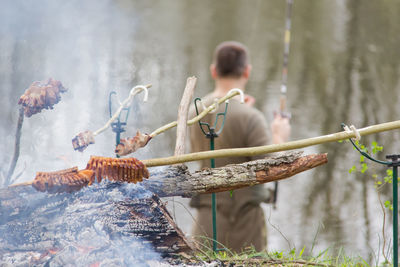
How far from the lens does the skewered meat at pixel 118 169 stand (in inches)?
57.8

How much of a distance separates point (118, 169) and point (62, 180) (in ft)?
0.54

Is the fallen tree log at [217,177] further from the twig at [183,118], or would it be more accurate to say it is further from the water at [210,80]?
the water at [210,80]

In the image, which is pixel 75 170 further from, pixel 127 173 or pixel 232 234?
pixel 232 234

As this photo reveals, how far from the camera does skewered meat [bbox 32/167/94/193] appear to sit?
4.68 ft

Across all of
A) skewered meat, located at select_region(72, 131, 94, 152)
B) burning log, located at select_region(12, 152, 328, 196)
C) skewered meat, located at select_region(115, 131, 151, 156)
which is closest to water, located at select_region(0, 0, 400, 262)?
skewered meat, located at select_region(72, 131, 94, 152)

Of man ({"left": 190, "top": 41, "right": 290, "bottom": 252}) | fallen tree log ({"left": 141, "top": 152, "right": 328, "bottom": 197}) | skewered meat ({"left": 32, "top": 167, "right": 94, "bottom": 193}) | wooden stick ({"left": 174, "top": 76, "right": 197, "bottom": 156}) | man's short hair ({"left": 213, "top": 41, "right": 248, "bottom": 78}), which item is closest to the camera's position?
skewered meat ({"left": 32, "top": 167, "right": 94, "bottom": 193})

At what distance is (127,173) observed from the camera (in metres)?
1.48

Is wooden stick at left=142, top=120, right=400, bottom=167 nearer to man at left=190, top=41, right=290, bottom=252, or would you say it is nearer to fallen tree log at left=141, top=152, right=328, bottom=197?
fallen tree log at left=141, top=152, right=328, bottom=197

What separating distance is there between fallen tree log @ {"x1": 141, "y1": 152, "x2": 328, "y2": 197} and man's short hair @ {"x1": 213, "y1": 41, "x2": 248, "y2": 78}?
5.31 feet

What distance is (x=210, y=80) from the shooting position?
827 cm

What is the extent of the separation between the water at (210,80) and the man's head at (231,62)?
1.93ft

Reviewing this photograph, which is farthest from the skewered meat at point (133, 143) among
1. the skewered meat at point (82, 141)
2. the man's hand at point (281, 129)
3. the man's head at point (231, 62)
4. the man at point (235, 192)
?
the man's hand at point (281, 129)

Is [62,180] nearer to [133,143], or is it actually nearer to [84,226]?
[84,226]

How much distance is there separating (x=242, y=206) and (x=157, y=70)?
5.23 metres
